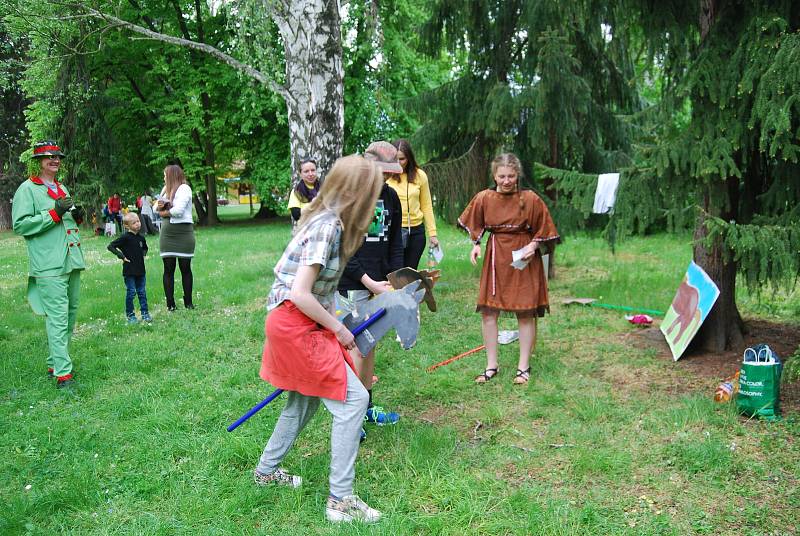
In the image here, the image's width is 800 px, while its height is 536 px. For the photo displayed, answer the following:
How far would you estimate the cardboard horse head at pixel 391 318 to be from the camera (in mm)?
3248

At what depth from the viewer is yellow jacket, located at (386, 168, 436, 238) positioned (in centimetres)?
565

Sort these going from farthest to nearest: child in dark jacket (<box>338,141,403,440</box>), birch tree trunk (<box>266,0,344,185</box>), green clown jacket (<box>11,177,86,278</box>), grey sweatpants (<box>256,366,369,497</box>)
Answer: birch tree trunk (<box>266,0,344,185</box>), green clown jacket (<box>11,177,86,278</box>), child in dark jacket (<box>338,141,403,440</box>), grey sweatpants (<box>256,366,369,497</box>)

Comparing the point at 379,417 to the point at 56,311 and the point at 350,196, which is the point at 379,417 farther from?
the point at 56,311

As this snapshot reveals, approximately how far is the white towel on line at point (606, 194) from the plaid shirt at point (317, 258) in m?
3.18

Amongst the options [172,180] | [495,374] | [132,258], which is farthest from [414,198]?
[132,258]

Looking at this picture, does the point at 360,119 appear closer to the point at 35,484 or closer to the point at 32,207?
the point at 32,207

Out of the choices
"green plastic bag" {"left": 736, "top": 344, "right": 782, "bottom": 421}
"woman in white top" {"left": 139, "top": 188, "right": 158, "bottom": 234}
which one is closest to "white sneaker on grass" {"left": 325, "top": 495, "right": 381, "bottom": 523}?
"green plastic bag" {"left": 736, "top": 344, "right": 782, "bottom": 421}

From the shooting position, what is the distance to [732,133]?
448 cm

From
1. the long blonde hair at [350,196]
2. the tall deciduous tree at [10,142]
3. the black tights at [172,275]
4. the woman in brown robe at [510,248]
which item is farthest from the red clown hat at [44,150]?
the tall deciduous tree at [10,142]

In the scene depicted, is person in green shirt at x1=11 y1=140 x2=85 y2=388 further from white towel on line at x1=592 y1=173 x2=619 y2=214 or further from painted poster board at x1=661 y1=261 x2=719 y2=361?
painted poster board at x1=661 y1=261 x2=719 y2=361

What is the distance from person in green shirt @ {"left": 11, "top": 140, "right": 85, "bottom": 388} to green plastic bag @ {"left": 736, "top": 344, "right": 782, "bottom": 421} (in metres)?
5.13

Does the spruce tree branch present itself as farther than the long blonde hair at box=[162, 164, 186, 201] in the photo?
No

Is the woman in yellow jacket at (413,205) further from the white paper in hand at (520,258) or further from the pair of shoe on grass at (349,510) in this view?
the pair of shoe on grass at (349,510)

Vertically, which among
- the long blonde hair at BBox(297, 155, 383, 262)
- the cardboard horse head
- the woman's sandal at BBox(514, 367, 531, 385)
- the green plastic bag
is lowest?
the woman's sandal at BBox(514, 367, 531, 385)
